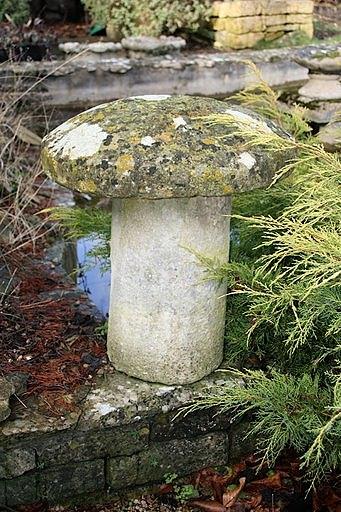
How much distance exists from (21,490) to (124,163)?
3.94 ft

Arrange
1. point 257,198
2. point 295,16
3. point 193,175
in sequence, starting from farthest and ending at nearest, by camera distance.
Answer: point 295,16, point 257,198, point 193,175

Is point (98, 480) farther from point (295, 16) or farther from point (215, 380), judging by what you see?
point (295, 16)

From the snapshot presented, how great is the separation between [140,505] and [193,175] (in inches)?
49.7

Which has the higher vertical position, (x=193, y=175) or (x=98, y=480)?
(x=193, y=175)

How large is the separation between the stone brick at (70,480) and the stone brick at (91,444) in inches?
1.4

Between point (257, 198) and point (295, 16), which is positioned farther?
point (295, 16)

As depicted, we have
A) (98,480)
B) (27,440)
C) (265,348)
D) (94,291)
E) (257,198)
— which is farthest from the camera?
(94,291)

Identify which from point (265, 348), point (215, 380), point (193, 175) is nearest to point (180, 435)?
point (215, 380)

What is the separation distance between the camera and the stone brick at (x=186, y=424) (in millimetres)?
2533

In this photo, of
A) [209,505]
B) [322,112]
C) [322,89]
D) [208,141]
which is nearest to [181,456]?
[209,505]

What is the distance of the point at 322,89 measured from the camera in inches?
218

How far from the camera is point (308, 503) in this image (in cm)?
254

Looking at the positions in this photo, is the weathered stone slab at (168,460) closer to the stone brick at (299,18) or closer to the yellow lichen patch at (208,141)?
the yellow lichen patch at (208,141)

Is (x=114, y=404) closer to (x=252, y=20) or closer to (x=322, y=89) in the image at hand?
(x=322, y=89)
